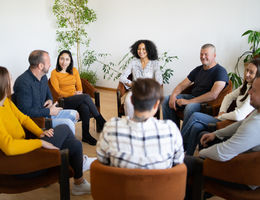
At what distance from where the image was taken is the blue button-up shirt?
104 inches

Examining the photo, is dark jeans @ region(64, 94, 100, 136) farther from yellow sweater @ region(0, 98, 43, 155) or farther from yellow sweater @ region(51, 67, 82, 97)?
yellow sweater @ region(0, 98, 43, 155)

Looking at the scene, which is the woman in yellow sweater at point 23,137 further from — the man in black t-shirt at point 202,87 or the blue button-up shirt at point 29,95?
the man in black t-shirt at point 202,87

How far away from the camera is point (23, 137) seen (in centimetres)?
222

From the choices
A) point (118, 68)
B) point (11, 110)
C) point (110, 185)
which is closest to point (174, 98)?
point (11, 110)

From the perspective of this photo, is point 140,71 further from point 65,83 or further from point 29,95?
point 29,95

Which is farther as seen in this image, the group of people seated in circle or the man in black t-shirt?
the man in black t-shirt

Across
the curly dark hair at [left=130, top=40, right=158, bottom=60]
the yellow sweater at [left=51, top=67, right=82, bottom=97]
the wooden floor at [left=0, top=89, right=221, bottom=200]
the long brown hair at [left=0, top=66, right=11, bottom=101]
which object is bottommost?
the wooden floor at [left=0, top=89, right=221, bottom=200]

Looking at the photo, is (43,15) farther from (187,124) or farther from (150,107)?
(150,107)

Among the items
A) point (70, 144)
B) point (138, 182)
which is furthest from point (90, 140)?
point (138, 182)

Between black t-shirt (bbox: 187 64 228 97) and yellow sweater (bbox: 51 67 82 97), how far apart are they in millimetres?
1637

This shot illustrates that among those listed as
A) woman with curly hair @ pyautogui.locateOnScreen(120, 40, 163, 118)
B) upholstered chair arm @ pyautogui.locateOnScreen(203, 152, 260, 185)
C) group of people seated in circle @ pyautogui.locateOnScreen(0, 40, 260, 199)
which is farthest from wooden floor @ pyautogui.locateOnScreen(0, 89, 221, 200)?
woman with curly hair @ pyautogui.locateOnScreen(120, 40, 163, 118)

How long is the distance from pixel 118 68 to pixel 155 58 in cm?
265

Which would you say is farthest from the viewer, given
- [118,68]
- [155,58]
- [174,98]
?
[118,68]

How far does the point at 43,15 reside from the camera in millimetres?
6285
